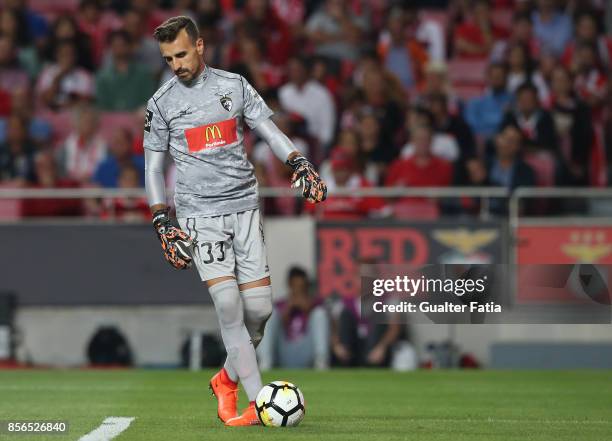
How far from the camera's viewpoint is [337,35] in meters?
19.4

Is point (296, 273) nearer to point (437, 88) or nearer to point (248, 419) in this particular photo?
point (437, 88)

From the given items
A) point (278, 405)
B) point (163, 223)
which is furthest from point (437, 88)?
point (278, 405)

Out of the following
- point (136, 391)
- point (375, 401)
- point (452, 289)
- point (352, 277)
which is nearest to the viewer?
point (452, 289)

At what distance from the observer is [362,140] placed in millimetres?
16922

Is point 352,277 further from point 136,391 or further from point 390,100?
point 136,391

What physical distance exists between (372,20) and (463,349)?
591cm

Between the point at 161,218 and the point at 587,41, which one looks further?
the point at 587,41

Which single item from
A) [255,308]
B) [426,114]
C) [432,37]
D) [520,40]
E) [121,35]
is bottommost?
[255,308]

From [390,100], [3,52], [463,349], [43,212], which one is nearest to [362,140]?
[390,100]

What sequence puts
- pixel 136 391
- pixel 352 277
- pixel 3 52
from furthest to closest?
pixel 3 52 → pixel 352 277 → pixel 136 391

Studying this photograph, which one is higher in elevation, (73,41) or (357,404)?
(73,41)

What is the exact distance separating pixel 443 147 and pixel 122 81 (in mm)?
4472

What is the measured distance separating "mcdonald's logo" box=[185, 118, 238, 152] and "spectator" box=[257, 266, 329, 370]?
24.3ft

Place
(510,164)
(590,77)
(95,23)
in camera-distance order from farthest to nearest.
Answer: (95,23), (590,77), (510,164)
